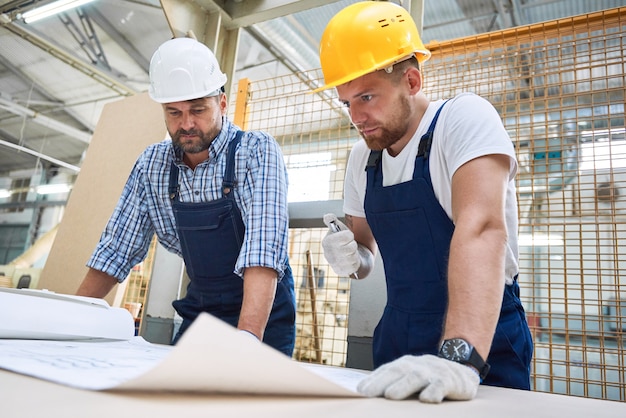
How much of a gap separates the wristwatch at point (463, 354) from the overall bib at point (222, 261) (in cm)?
90

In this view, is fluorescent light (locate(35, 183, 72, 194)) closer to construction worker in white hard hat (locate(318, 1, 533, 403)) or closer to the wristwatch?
construction worker in white hard hat (locate(318, 1, 533, 403))

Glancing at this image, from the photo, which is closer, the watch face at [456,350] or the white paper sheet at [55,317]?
the watch face at [456,350]

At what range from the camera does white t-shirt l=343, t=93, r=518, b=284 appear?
1108 mm

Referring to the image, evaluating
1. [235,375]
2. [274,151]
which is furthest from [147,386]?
[274,151]

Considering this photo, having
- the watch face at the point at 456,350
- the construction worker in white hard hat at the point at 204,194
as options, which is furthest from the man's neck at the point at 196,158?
the watch face at the point at 456,350

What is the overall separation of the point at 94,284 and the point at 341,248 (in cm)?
94

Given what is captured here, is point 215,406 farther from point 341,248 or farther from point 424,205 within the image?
point 341,248

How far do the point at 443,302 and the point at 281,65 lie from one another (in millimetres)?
6376

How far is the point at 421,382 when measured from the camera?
0.64 meters

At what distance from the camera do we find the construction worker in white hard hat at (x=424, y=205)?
0.97 m

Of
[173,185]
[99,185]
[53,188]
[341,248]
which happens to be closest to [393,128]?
[341,248]

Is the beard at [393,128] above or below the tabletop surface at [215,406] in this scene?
above

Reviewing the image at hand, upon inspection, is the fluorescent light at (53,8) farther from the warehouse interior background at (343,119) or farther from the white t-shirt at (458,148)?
the white t-shirt at (458,148)

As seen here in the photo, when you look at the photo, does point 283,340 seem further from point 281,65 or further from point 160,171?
point 281,65
